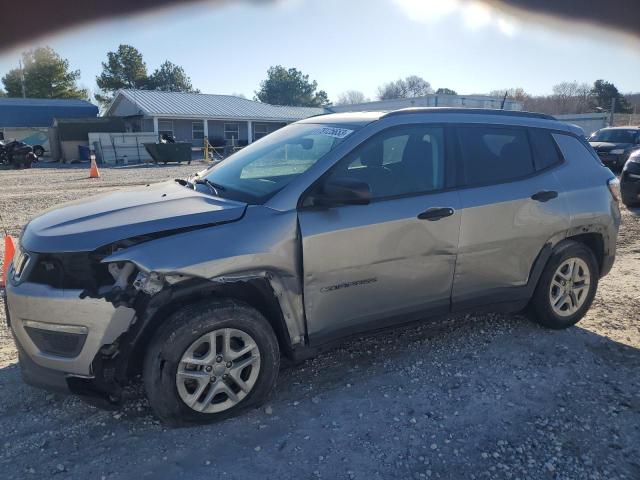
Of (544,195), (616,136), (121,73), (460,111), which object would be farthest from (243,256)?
(121,73)

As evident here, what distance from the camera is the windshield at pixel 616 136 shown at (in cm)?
1837

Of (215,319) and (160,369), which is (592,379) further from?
(160,369)

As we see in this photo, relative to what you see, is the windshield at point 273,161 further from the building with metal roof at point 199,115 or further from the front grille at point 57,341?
the building with metal roof at point 199,115

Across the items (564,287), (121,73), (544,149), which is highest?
(121,73)

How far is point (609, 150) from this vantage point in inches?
704

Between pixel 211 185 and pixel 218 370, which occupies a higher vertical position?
pixel 211 185

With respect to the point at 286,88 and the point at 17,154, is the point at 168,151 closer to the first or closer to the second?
the point at 17,154

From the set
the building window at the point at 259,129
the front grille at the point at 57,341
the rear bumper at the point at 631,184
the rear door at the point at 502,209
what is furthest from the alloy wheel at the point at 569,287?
the building window at the point at 259,129

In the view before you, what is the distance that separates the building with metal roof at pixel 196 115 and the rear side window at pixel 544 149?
A: 33.5 meters

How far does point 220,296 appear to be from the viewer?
9.79ft

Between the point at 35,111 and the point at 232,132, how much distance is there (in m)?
15.8

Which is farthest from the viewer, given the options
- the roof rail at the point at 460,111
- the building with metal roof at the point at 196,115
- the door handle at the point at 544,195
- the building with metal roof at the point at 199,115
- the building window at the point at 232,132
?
the building window at the point at 232,132

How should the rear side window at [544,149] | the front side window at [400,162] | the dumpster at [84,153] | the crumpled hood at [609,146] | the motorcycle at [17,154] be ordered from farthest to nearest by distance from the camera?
the dumpster at [84,153]
the motorcycle at [17,154]
the crumpled hood at [609,146]
the rear side window at [544,149]
the front side window at [400,162]

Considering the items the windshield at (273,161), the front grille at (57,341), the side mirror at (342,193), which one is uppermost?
the windshield at (273,161)
